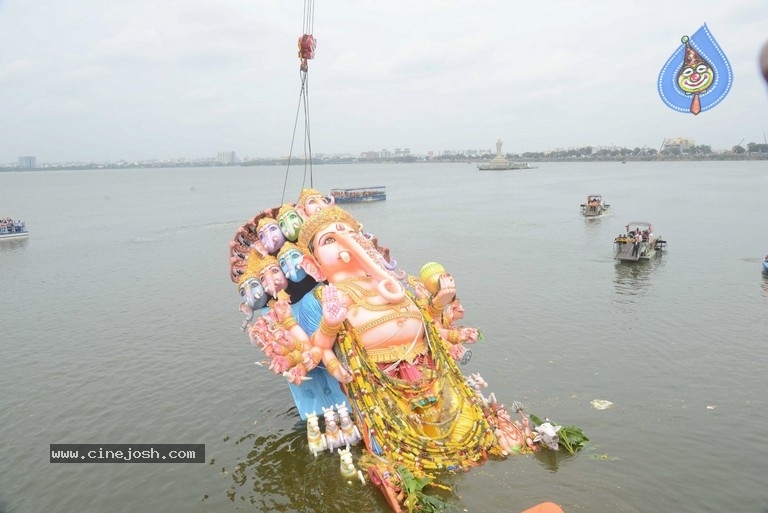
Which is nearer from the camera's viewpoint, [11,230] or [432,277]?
[432,277]

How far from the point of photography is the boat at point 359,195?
6856cm

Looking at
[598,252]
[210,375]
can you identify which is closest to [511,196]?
[598,252]

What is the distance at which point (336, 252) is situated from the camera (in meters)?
13.3

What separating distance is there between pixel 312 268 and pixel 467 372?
627 cm

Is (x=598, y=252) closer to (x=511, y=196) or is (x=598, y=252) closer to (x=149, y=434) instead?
(x=149, y=434)

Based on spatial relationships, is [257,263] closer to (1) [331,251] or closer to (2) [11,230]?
(1) [331,251]

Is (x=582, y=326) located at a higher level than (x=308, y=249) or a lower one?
lower

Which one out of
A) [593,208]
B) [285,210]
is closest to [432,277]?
[285,210]

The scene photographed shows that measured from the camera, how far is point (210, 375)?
17031 millimetres

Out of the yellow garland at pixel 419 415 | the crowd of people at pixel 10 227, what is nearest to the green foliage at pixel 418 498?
the yellow garland at pixel 419 415

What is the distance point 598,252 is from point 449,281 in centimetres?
2646

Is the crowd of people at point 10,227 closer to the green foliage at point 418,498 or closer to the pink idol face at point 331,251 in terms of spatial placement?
the pink idol face at point 331,251

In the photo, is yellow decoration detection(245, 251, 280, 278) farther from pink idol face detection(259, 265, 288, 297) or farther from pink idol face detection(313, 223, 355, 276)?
pink idol face detection(313, 223, 355, 276)

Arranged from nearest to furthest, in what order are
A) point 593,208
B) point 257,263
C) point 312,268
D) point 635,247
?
point 312,268 < point 257,263 < point 635,247 < point 593,208
